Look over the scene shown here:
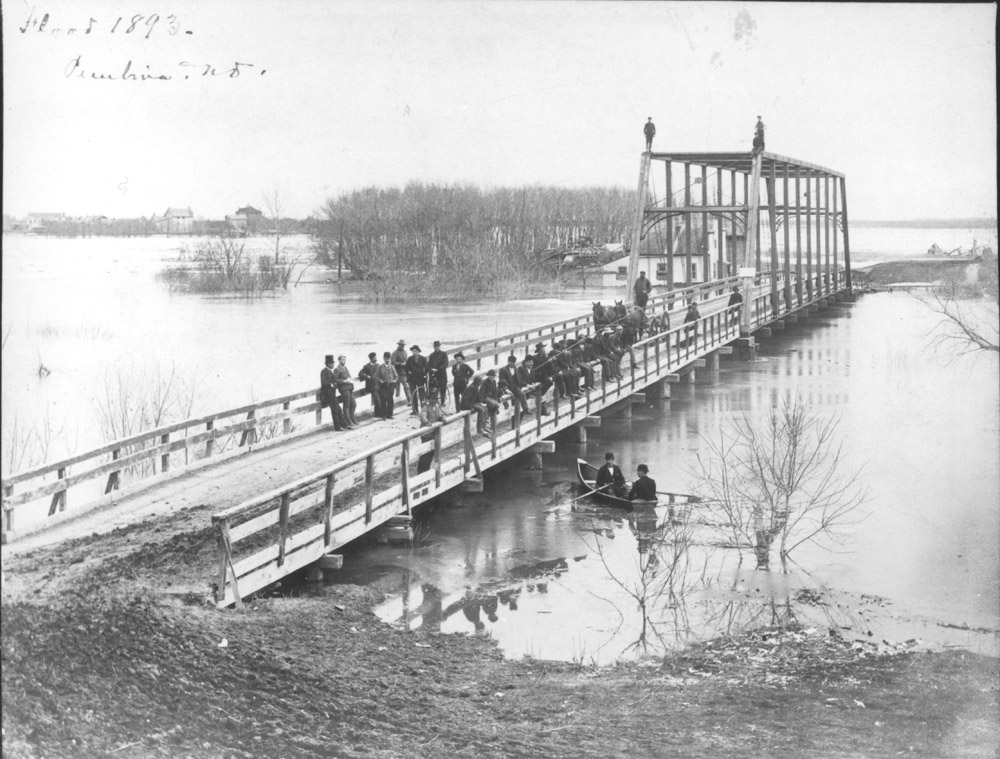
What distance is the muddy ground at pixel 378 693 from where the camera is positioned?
33.6 ft

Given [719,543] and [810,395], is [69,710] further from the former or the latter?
[810,395]

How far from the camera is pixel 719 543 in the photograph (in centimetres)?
1886

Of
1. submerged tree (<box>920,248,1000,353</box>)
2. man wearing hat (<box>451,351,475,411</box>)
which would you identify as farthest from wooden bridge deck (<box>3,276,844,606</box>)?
submerged tree (<box>920,248,1000,353</box>)

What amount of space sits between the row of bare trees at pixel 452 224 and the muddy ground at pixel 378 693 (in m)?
31.8

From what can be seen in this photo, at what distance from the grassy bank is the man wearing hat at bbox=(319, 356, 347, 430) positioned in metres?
7.93

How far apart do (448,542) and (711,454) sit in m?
9.27

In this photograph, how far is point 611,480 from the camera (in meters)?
21.2

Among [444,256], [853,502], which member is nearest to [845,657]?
[853,502]

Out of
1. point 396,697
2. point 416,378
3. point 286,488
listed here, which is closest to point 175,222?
point 416,378

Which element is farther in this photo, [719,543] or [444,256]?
[444,256]

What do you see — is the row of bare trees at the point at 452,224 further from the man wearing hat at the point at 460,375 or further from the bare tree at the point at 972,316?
the man wearing hat at the point at 460,375

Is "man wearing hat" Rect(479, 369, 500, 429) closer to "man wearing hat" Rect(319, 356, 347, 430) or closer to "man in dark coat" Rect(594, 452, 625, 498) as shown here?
"man in dark coat" Rect(594, 452, 625, 498)

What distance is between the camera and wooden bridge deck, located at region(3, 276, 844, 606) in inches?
538

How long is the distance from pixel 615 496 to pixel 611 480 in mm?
344
